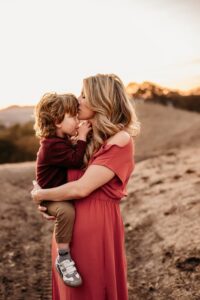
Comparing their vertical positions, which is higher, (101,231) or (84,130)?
(84,130)

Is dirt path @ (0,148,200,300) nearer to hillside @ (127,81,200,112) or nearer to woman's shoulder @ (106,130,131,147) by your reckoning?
woman's shoulder @ (106,130,131,147)

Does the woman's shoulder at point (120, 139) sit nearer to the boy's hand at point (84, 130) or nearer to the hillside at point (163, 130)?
the boy's hand at point (84, 130)

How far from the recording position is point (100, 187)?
10.6 ft

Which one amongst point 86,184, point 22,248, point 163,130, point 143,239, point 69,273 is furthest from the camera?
point 163,130

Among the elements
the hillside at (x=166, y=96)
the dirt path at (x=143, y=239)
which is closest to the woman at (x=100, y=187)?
the dirt path at (x=143, y=239)

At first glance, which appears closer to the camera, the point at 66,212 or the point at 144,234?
the point at 66,212

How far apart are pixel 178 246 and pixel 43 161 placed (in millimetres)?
3302

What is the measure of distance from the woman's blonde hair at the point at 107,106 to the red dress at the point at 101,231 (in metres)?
0.09

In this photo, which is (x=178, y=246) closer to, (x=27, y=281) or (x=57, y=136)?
(x=27, y=281)

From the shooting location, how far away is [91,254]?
324 cm

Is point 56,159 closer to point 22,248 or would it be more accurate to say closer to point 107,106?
point 107,106

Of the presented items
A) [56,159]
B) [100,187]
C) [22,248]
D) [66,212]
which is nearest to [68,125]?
[56,159]

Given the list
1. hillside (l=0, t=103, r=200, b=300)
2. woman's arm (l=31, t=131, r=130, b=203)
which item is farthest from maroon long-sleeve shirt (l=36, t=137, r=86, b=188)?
hillside (l=0, t=103, r=200, b=300)

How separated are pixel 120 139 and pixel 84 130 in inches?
10.3
